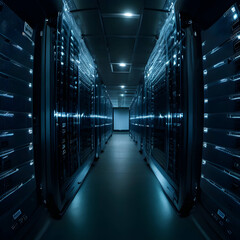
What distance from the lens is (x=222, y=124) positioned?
148 cm

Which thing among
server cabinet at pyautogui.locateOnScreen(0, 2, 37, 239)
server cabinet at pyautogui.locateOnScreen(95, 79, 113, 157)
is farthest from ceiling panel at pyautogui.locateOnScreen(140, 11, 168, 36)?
server cabinet at pyautogui.locateOnScreen(0, 2, 37, 239)

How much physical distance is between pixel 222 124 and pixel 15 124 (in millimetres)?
2126

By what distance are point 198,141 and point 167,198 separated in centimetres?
109

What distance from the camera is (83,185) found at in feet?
8.66

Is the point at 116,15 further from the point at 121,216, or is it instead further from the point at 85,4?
the point at 121,216

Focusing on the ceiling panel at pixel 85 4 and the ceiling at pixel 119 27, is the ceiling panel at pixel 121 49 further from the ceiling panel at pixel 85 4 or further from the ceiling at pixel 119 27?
the ceiling panel at pixel 85 4

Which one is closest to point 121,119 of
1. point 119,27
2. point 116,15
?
point 119,27

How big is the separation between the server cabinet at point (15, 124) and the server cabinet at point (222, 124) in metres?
2.04

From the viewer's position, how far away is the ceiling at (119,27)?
106 inches

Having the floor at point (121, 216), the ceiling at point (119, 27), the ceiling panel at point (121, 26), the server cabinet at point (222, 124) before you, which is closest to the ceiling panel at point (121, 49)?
the ceiling at point (119, 27)

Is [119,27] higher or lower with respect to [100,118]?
higher

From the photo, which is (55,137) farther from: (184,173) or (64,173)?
(184,173)

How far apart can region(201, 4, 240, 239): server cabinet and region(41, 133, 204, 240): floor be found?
1.28ft

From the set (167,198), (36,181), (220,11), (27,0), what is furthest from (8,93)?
(167,198)
